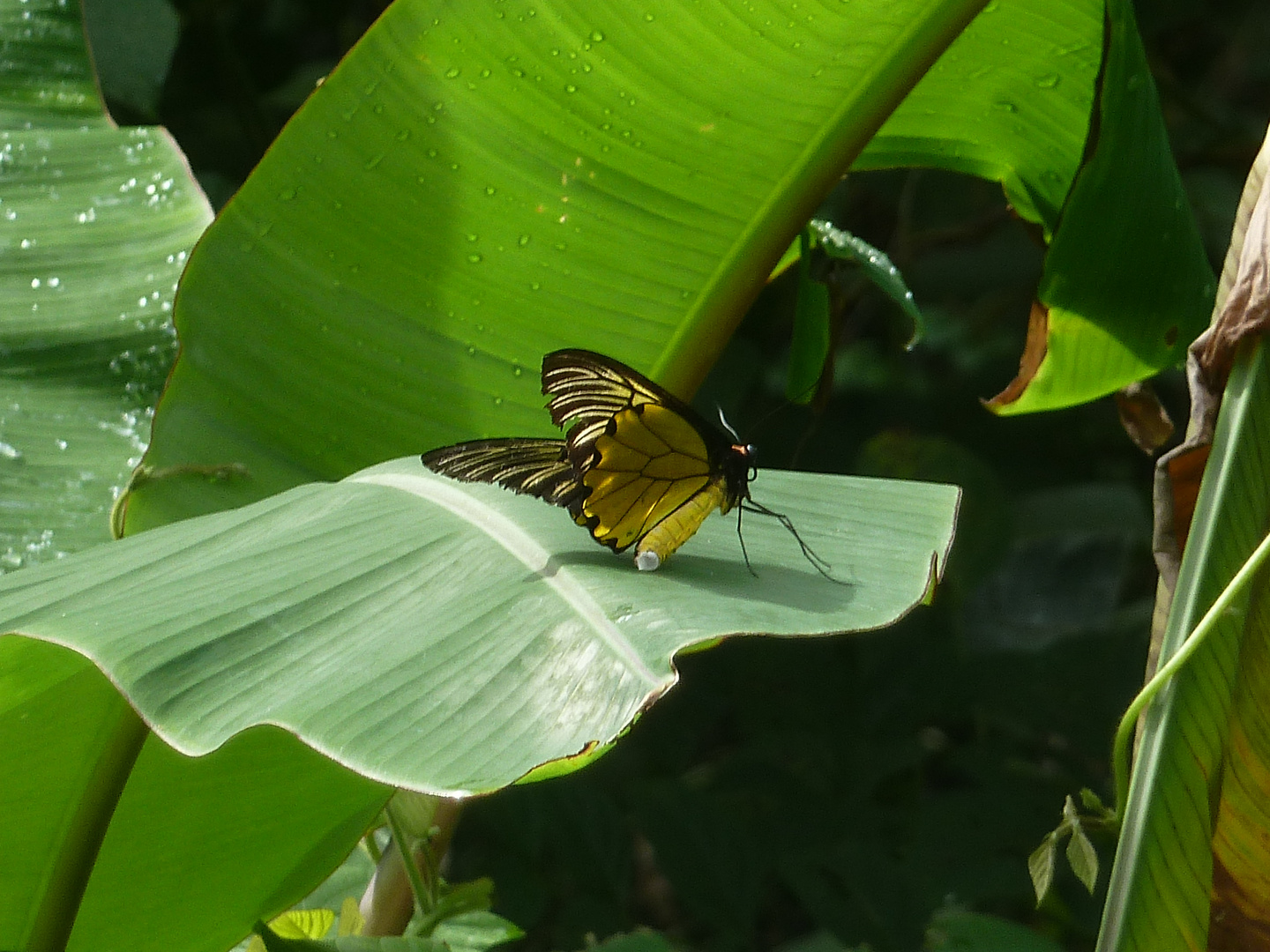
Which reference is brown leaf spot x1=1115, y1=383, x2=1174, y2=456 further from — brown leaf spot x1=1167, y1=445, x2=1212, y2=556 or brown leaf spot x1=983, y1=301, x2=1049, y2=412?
brown leaf spot x1=1167, y1=445, x2=1212, y2=556

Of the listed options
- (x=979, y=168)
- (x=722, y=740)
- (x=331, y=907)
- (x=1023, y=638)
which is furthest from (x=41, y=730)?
(x=722, y=740)

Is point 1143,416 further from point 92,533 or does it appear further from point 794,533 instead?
point 92,533

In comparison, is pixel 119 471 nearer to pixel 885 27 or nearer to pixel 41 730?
pixel 41 730

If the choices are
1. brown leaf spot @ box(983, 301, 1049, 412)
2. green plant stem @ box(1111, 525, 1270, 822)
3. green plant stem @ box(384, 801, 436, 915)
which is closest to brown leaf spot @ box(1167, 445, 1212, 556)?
green plant stem @ box(1111, 525, 1270, 822)

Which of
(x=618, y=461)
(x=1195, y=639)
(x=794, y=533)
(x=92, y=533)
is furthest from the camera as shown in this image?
(x=92, y=533)

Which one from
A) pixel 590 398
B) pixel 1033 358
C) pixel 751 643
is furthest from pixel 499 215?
pixel 751 643

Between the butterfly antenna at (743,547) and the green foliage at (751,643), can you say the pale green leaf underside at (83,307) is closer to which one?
the green foliage at (751,643)
